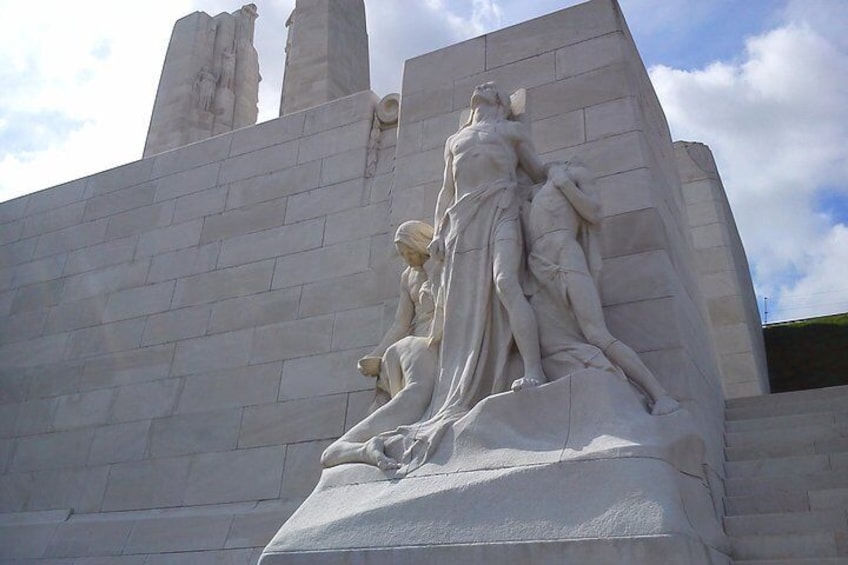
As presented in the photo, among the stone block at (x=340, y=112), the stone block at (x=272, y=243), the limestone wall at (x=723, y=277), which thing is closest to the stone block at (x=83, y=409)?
the stone block at (x=272, y=243)

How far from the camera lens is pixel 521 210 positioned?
5.82 meters

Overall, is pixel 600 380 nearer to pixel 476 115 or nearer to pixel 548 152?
pixel 476 115

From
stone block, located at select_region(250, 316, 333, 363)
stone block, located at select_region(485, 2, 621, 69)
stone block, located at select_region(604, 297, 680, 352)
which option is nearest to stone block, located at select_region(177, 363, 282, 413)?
stone block, located at select_region(250, 316, 333, 363)

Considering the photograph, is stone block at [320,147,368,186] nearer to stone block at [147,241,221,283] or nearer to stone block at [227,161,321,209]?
stone block at [227,161,321,209]

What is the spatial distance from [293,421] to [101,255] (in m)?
4.61

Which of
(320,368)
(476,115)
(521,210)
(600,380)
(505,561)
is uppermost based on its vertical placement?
(476,115)

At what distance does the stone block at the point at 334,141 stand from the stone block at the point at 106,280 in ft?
8.26

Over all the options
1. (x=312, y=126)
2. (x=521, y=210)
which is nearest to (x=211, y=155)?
(x=312, y=126)

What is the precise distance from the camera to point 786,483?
5.67m

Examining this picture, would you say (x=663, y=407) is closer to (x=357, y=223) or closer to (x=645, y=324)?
(x=645, y=324)

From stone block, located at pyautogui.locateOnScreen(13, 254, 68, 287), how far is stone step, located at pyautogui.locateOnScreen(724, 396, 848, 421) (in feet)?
29.8

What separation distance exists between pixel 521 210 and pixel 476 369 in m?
1.34

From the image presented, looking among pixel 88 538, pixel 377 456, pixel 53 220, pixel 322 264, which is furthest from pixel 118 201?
pixel 377 456

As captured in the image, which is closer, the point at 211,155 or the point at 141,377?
the point at 141,377
